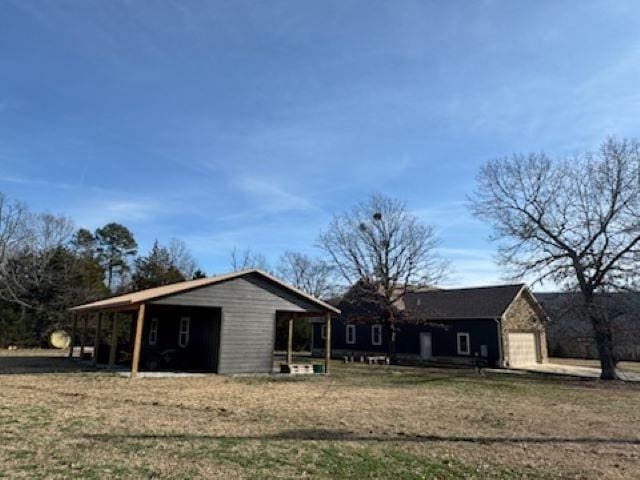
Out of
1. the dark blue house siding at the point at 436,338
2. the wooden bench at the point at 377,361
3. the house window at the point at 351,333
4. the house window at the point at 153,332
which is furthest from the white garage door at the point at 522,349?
the house window at the point at 153,332

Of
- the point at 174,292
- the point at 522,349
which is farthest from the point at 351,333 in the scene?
the point at 174,292

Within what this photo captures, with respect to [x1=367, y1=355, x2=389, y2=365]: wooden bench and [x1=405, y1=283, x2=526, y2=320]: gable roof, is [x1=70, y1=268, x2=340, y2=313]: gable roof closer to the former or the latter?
[x1=367, y1=355, x2=389, y2=365]: wooden bench

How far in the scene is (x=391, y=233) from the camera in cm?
3064

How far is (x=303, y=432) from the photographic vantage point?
8219mm

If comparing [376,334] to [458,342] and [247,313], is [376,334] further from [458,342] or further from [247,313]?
[247,313]

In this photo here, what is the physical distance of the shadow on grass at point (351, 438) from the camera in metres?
7.41

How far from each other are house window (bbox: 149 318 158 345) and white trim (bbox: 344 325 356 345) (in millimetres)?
16374

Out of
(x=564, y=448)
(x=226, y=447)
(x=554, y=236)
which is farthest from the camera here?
(x=554, y=236)

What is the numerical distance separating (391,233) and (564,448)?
920 inches

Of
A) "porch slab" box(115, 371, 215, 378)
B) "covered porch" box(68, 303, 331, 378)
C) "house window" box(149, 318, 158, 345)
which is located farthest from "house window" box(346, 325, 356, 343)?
"porch slab" box(115, 371, 215, 378)

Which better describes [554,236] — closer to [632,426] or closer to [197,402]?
[632,426]

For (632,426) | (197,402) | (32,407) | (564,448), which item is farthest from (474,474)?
(32,407)

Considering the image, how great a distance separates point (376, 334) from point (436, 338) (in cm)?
444

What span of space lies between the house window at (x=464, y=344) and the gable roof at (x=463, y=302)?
3.61 feet
